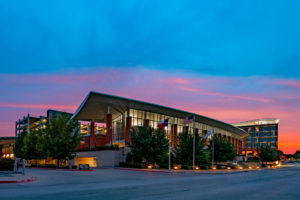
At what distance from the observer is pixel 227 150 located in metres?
63.3

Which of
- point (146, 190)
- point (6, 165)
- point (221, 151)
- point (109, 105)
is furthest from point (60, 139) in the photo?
point (146, 190)

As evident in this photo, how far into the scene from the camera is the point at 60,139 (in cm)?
4766

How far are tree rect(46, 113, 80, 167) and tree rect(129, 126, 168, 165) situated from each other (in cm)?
1025

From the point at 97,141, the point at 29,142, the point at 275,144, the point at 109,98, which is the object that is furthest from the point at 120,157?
the point at 275,144

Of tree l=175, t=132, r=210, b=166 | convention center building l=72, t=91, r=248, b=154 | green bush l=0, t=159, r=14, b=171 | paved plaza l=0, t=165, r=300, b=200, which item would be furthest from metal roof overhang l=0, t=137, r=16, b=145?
paved plaza l=0, t=165, r=300, b=200

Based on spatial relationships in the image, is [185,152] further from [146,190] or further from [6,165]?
[146,190]

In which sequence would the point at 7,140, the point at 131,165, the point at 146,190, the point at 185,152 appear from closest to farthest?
the point at 146,190, the point at 131,165, the point at 185,152, the point at 7,140

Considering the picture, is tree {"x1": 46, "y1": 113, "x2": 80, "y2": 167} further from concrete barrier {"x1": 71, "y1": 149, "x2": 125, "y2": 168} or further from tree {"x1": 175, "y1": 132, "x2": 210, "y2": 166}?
tree {"x1": 175, "y1": 132, "x2": 210, "y2": 166}

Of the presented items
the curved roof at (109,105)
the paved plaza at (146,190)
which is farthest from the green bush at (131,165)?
the paved plaza at (146,190)

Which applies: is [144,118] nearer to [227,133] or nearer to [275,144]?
[227,133]

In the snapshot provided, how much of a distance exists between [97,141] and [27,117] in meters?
55.4

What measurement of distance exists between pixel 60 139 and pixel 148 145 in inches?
561

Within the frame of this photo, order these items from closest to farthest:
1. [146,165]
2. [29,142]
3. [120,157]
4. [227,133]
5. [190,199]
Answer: [190,199] → [146,165] → [120,157] → [29,142] → [227,133]

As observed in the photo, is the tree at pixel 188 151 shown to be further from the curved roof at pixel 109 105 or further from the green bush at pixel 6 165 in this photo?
the green bush at pixel 6 165
